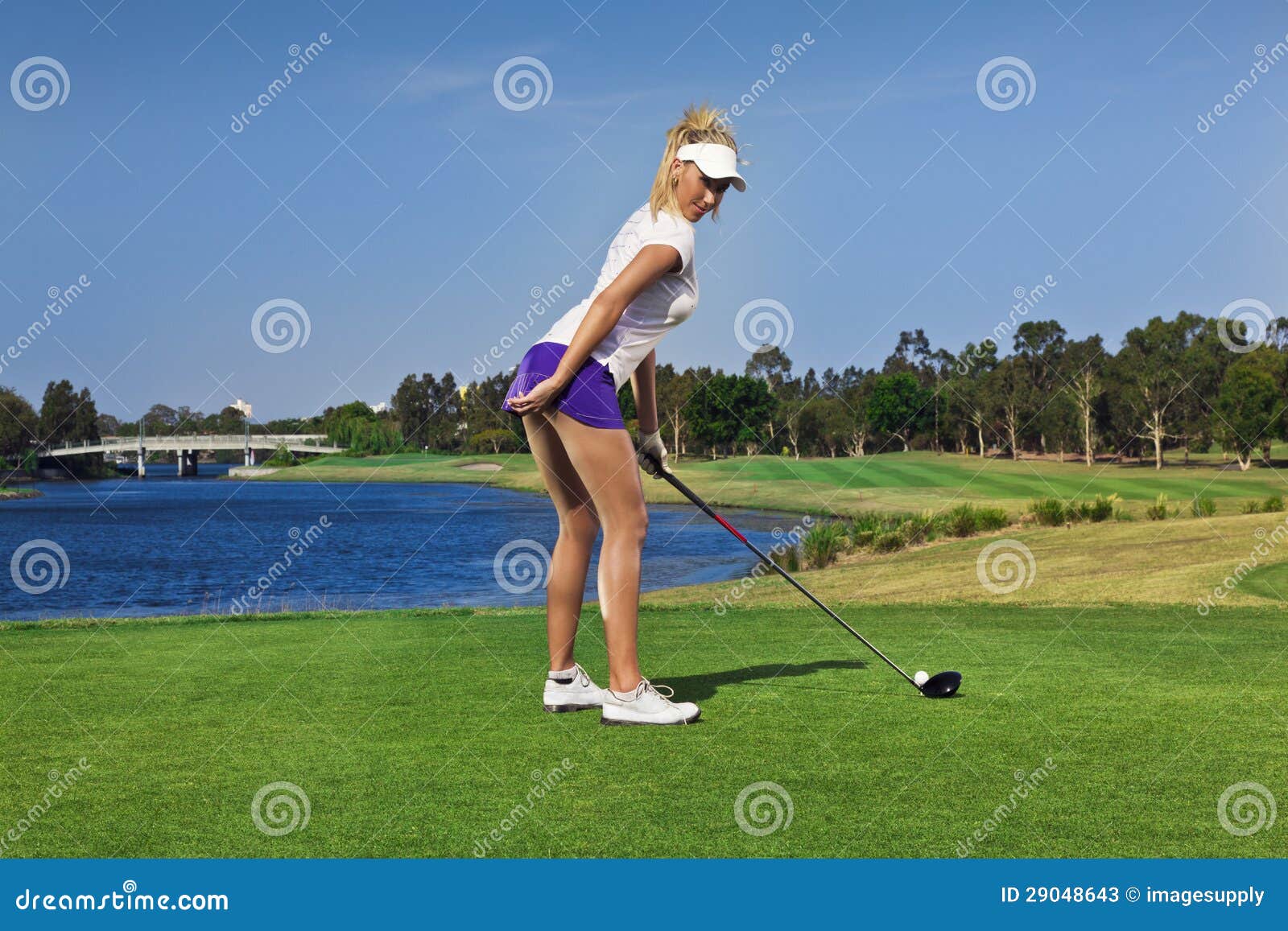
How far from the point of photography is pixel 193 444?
80438mm

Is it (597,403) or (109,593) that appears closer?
(597,403)

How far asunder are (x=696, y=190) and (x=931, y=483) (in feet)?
163

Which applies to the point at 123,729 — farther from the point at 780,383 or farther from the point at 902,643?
the point at 780,383

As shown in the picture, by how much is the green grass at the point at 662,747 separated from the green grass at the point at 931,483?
24.7 m

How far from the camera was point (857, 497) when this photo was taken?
163ft

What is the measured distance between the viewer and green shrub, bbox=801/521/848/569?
23719 millimetres

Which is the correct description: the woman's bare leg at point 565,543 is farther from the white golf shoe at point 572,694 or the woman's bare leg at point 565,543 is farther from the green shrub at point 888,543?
the green shrub at point 888,543

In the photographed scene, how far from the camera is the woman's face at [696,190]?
17.1ft

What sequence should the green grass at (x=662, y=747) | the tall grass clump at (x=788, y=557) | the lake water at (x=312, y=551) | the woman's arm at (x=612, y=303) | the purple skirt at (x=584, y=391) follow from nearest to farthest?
the green grass at (x=662, y=747)
the woman's arm at (x=612, y=303)
the purple skirt at (x=584, y=391)
the tall grass clump at (x=788, y=557)
the lake water at (x=312, y=551)

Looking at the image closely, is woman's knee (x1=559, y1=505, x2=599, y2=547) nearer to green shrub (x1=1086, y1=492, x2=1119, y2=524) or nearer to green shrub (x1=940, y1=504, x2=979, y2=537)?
green shrub (x1=940, y1=504, x2=979, y2=537)

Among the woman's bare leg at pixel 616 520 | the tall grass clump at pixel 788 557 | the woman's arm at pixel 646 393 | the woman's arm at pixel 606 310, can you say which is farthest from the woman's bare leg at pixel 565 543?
the tall grass clump at pixel 788 557

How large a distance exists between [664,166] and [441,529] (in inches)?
1906

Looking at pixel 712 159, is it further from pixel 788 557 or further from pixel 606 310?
pixel 788 557

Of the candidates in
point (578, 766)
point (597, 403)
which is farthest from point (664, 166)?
point (578, 766)
